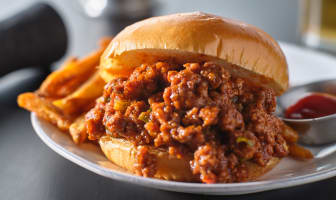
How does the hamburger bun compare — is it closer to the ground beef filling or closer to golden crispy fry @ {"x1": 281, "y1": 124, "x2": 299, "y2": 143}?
the ground beef filling

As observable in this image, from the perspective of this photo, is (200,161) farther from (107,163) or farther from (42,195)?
(42,195)

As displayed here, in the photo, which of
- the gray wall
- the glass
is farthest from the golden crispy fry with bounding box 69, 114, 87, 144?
the glass

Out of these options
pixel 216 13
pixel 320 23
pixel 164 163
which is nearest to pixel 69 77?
pixel 164 163

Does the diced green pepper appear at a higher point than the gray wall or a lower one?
higher

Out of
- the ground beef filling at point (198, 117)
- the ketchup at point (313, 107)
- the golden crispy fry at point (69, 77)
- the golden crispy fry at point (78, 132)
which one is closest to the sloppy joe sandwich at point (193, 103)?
→ the ground beef filling at point (198, 117)

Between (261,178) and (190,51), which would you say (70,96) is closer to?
(190,51)

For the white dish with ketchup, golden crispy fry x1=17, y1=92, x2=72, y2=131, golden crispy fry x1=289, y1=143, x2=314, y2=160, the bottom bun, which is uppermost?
golden crispy fry x1=17, y1=92, x2=72, y2=131

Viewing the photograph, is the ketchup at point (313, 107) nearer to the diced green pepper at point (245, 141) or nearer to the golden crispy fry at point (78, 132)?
the diced green pepper at point (245, 141)
